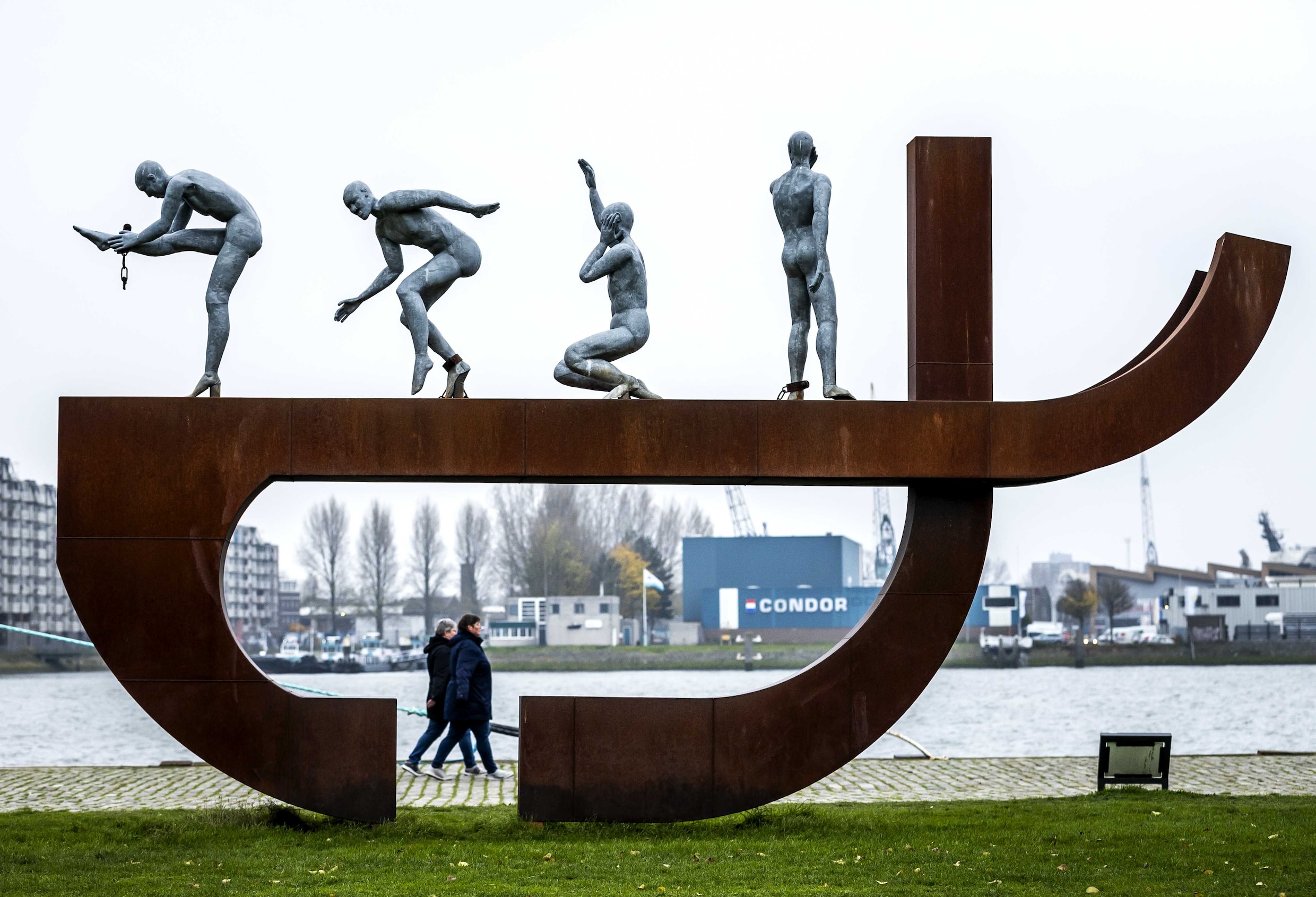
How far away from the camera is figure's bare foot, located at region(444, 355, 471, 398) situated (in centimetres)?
1118

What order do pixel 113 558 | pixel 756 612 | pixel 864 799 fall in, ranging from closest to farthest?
1. pixel 113 558
2. pixel 864 799
3. pixel 756 612

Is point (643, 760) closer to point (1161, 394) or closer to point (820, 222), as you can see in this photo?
point (820, 222)

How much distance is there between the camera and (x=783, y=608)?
217ft

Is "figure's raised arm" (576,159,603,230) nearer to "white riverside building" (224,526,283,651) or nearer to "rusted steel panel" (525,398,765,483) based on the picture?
"rusted steel panel" (525,398,765,483)

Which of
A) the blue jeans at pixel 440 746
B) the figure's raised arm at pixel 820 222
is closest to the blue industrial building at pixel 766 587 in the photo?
the blue jeans at pixel 440 746

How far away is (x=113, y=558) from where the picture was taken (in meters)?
10.4

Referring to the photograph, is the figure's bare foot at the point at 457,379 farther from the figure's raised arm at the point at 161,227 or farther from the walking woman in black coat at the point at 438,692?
the walking woman in black coat at the point at 438,692

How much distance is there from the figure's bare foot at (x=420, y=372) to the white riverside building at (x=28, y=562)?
65638 mm

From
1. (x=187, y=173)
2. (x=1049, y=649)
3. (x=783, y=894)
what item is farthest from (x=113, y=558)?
(x=1049, y=649)

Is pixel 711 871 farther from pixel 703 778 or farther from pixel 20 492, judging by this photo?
pixel 20 492

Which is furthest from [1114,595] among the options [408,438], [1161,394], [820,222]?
[408,438]

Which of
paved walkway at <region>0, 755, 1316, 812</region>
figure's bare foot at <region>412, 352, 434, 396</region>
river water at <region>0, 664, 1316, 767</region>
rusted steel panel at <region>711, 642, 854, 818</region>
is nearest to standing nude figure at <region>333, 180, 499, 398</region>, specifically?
figure's bare foot at <region>412, 352, 434, 396</region>

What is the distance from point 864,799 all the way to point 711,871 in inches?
187

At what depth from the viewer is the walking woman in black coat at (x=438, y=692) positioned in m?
14.7
